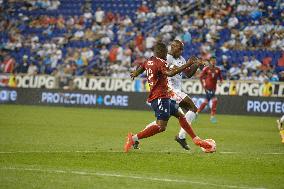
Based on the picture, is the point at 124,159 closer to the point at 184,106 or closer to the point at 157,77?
the point at 157,77

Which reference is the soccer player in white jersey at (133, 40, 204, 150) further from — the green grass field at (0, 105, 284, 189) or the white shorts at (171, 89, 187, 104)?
the green grass field at (0, 105, 284, 189)

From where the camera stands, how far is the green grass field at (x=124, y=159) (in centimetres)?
1095

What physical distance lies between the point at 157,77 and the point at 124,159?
6.65 ft

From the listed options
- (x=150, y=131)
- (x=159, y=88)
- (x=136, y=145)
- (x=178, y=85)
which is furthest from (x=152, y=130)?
(x=178, y=85)

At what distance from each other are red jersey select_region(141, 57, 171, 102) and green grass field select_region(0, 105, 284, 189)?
1247 millimetres

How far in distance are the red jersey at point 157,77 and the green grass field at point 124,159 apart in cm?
125

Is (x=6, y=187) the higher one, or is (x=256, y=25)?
(x=256, y=25)

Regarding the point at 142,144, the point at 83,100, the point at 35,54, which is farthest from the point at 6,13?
the point at 142,144

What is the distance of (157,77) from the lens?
49.4 ft

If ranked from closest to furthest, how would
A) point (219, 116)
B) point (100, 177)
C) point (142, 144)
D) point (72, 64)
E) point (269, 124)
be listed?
point (100, 177) → point (142, 144) → point (269, 124) → point (219, 116) → point (72, 64)

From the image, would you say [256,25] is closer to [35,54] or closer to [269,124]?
[269,124]

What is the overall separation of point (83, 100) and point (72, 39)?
193 inches

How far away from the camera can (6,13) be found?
4403cm

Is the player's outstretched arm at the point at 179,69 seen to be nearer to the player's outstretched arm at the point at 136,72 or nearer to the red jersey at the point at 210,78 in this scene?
the player's outstretched arm at the point at 136,72
